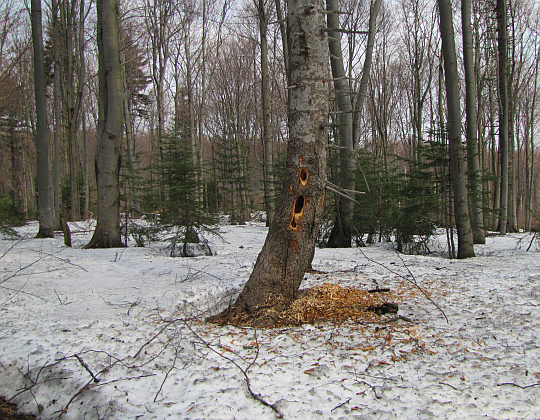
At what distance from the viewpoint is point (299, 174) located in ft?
11.2

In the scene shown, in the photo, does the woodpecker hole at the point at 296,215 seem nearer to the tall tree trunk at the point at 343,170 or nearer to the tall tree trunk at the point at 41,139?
the tall tree trunk at the point at 343,170

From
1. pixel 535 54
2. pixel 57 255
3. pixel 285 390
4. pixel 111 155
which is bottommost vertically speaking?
pixel 285 390

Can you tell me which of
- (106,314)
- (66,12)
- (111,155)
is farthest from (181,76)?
(106,314)

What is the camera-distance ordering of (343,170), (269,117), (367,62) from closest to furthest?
1. (343,170)
2. (367,62)
3. (269,117)

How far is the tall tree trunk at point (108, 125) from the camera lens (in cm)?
720

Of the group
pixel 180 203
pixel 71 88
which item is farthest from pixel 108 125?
pixel 71 88

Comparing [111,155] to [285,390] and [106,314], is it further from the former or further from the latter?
[285,390]

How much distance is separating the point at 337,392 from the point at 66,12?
57.7 ft

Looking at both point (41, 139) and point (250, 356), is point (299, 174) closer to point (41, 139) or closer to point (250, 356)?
point (250, 356)

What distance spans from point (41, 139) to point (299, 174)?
8.67 metres

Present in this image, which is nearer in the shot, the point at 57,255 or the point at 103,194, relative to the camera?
the point at 57,255

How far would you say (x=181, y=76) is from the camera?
21.4 m

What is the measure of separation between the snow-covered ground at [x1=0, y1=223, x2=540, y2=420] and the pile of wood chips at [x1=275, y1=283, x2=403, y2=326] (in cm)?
16

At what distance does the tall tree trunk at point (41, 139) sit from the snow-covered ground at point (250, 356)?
5.36 meters
